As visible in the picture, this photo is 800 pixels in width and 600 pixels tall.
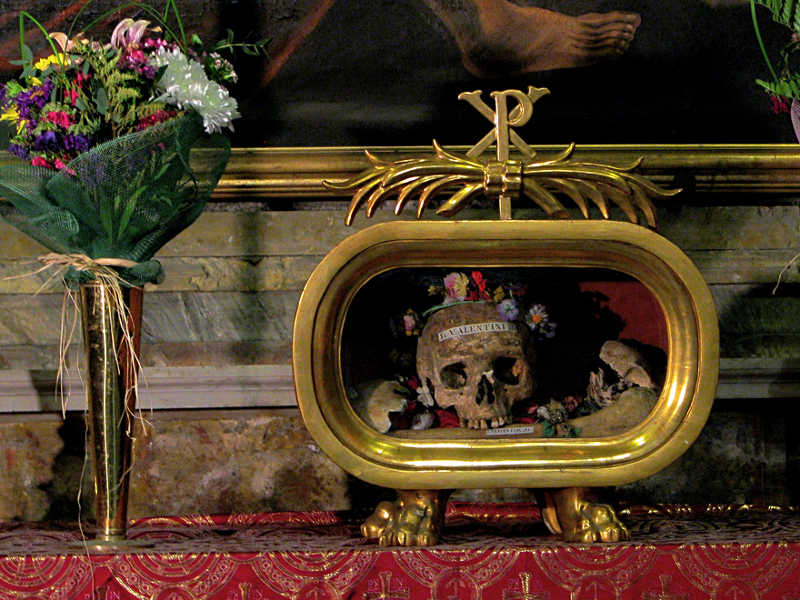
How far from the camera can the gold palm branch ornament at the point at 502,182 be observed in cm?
198

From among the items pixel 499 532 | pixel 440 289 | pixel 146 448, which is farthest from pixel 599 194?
pixel 146 448

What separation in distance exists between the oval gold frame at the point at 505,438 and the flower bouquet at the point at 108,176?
0.36 meters

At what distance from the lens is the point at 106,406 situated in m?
1.96

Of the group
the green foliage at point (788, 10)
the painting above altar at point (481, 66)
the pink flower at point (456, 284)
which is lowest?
the pink flower at point (456, 284)

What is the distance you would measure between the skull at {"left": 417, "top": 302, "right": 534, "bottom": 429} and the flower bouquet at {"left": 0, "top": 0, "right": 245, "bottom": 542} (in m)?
0.55

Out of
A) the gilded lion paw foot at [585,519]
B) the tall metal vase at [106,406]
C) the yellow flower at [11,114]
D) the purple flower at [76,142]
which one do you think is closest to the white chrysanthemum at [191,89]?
the purple flower at [76,142]

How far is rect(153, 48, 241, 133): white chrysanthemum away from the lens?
1998mm

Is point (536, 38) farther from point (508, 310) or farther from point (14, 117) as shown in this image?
point (14, 117)

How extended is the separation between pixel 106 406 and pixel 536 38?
52.8 inches

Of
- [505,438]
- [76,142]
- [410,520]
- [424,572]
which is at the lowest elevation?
[424,572]

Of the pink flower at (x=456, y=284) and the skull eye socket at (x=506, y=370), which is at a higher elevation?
the pink flower at (x=456, y=284)

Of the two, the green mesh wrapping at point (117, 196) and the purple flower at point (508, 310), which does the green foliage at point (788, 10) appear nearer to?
the purple flower at point (508, 310)

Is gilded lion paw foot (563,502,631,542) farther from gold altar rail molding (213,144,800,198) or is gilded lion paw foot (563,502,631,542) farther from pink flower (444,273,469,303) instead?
gold altar rail molding (213,144,800,198)

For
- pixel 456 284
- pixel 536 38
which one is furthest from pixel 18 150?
pixel 536 38
